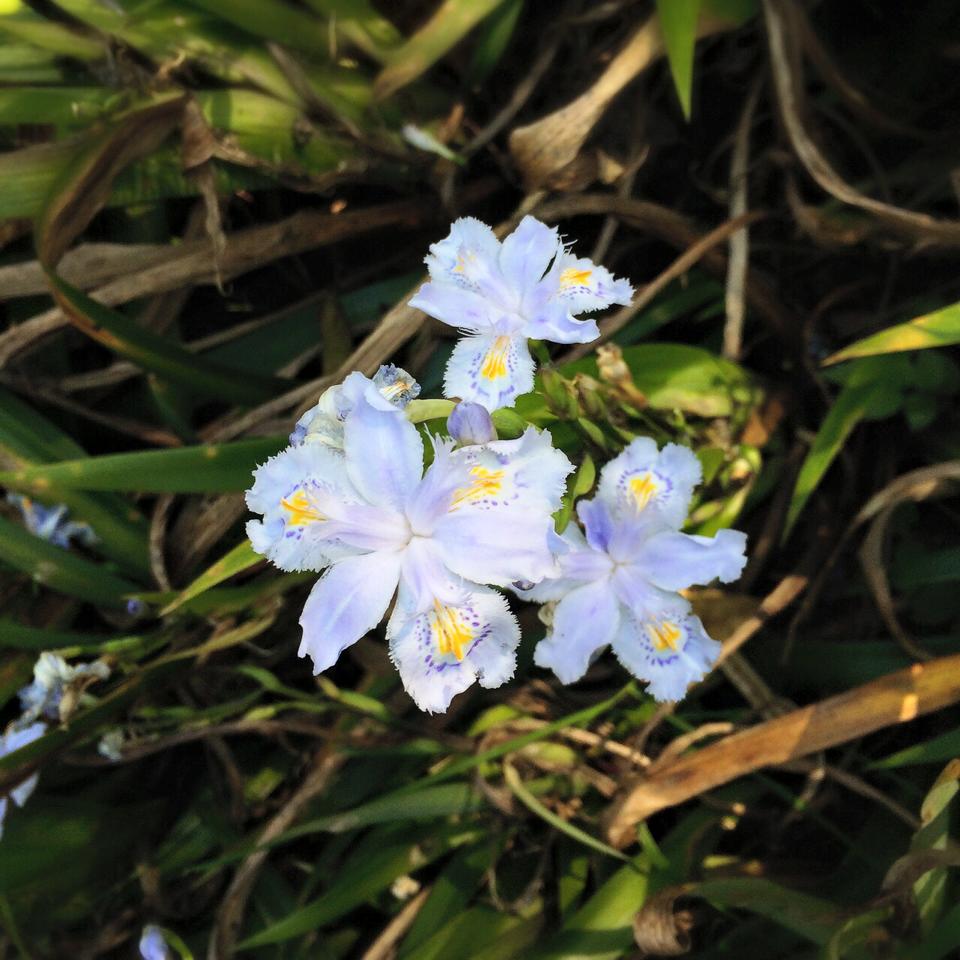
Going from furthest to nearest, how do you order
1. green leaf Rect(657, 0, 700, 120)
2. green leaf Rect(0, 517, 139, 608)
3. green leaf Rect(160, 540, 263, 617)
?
green leaf Rect(0, 517, 139, 608), green leaf Rect(657, 0, 700, 120), green leaf Rect(160, 540, 263, 617)

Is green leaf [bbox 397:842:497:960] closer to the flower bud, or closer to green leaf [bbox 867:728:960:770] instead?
green leaf [bbox 867:728:960:770]

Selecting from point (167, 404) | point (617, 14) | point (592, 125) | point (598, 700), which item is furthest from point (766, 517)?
point (167, 404)

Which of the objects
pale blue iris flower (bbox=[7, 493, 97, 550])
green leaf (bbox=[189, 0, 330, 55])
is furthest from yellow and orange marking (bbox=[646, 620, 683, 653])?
green leaf (bbox=[189, 0, 330, 55])

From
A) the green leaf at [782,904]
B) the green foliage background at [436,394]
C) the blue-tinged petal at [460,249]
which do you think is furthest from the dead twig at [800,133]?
the green leaf at [782,904]

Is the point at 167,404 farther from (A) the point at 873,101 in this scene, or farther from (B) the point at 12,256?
(A) the point at 873,101

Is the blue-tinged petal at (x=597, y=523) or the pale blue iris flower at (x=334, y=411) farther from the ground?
the pale blue iris flower at (x=334, y=411)

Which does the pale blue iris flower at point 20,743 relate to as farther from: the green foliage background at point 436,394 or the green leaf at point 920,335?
the green leaf at point 920,335

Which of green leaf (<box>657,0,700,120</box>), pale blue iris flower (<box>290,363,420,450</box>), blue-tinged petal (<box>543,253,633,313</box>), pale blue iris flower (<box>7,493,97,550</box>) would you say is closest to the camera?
pale blue iris flower (<box>290,363,420,450</box>)

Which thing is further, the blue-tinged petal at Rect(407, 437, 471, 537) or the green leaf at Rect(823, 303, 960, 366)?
the green leaf at Rect(823, 303, 960, 366)
